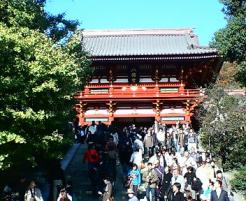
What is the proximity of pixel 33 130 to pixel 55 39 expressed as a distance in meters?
5.71

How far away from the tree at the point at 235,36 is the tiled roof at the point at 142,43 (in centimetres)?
833

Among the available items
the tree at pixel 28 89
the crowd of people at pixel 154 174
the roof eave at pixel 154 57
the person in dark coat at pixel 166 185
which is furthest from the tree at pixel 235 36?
the tree at pixel 28 89

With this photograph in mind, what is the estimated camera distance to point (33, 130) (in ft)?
44.5

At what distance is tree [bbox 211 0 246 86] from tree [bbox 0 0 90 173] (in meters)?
11.4

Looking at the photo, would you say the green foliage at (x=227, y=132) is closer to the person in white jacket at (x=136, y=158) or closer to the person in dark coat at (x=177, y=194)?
the person in white jacket at (x=136, y=158)

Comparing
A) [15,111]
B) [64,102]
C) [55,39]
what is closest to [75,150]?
[55,39]

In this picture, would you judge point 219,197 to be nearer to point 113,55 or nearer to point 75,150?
point 75,150

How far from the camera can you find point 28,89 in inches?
516

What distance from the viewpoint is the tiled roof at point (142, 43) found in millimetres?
34969

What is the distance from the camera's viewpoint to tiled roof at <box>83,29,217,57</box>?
34969 mm

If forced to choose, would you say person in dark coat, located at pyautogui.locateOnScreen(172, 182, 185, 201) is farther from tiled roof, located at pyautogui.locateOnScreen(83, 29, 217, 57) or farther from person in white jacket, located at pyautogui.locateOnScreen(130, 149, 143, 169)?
tiled roof, located at pyautogui.locateOnScreen(83, 29, 217, 57)

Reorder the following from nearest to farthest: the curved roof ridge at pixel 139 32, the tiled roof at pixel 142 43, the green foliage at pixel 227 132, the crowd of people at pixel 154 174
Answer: the crowd of people at pixel 154 174 → the green foliage at pixel 227 132 → the tiled roof at pixel 142 43 → the curved roof ridge at pixel 139 32

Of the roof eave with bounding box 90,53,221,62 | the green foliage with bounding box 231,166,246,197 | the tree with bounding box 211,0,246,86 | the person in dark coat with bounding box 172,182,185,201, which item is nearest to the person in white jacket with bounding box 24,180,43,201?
the person in dark coat with bounding box 172,182,185,201

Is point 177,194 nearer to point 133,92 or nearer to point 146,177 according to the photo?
point 146,177
